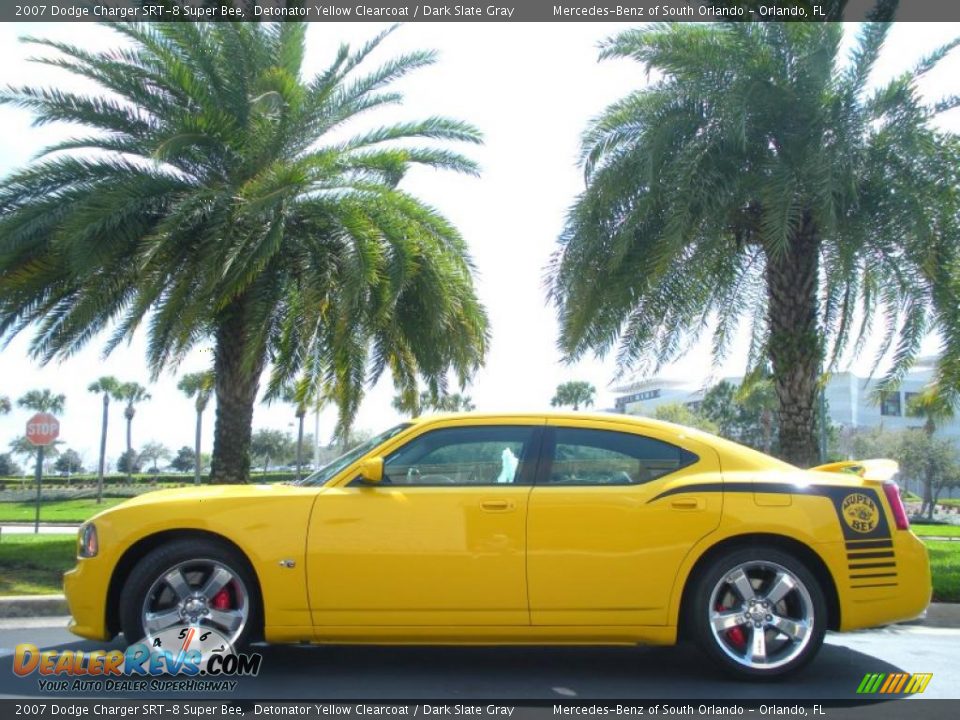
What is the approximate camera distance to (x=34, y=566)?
10289 mm

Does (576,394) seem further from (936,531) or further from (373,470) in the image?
(373,470)

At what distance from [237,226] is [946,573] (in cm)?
906

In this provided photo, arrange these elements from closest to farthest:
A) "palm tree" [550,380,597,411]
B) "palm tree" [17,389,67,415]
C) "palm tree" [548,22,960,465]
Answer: "palm tree" [548,22,960,465], "palm tree" [550,380,597,411], "palm tree" [17,389,67,415]

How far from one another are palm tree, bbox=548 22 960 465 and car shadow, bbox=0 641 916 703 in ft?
19.8

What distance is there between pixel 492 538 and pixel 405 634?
2.43 feet

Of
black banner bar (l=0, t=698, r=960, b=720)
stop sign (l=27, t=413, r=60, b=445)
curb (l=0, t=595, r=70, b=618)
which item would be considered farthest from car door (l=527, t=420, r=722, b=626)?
stop sign (l=27, t=413, r=60, b=445)

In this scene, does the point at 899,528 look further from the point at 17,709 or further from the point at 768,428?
the point at 768,428

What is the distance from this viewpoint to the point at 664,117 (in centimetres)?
1191

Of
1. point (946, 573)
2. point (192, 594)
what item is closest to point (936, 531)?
point (946, 573)

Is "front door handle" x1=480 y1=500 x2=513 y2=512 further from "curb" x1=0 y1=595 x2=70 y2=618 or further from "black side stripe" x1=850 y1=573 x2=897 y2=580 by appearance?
"curb" x1=0 y1=595 x2=70 y2=618

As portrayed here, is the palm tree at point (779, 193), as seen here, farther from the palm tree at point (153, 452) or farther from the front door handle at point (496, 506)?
the palm tree at point (153, 452)

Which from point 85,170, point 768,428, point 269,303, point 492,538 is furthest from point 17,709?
point 768,428

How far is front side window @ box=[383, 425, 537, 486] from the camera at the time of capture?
5.63m

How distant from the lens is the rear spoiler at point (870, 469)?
5715 mm
